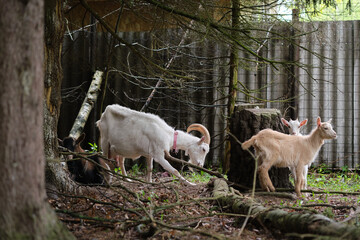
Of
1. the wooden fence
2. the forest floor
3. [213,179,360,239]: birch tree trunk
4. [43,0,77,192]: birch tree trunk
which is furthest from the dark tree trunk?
the wooden fence

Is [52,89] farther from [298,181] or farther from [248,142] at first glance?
[298,181]

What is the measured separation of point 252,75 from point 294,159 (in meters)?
4.45

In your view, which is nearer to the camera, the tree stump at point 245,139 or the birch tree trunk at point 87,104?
the tree stump at point 245,139

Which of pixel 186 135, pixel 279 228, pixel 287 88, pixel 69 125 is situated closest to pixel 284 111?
pixel 287 88

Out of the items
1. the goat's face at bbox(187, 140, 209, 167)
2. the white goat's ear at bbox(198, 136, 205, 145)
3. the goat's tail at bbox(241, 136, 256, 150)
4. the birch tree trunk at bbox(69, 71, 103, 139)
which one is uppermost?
the birch tree trunk at bbox(69, 71, 103, 139)

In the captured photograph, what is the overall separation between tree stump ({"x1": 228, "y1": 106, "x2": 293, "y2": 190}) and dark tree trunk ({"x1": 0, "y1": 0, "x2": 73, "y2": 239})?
16.1ft

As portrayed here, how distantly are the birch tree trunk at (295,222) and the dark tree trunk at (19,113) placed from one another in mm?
2211

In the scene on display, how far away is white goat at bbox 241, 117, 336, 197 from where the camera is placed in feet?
22.5

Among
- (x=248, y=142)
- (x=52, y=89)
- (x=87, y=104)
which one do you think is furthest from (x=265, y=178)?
(x=87, y=104)

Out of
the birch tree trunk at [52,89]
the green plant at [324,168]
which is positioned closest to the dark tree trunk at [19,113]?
the birch tree trunk at [52,89]

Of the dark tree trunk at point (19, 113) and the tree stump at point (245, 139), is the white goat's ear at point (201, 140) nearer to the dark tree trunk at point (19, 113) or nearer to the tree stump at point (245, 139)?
the tree stump at point (245, 139)

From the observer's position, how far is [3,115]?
2.63m

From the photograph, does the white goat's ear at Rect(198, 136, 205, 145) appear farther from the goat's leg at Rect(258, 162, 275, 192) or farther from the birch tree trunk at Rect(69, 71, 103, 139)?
the birch tree trunk at Rect(69, 71, 103, 139)

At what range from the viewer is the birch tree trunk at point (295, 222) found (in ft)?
11.3
